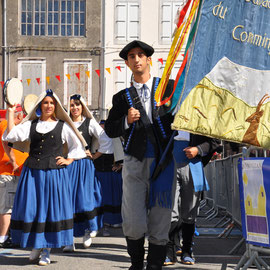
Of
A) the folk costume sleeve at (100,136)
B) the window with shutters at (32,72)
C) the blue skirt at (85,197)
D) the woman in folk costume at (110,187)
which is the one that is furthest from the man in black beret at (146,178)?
the window with shutters at (32,72)

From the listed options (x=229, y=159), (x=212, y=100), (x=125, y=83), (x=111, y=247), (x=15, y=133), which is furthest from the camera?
(x=125, y=83)

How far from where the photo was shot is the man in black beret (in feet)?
17.3

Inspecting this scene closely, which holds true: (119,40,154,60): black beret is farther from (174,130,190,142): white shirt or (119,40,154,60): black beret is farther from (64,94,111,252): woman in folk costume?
(64,94,111,252): woman in folk costume

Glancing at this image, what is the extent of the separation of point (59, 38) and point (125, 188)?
24.8 meters

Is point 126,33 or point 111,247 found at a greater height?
point 126,33

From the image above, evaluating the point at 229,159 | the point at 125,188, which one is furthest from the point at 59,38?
the point at 125,188

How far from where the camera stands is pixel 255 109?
207 inches

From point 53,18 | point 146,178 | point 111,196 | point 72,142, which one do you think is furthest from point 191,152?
point 53,18

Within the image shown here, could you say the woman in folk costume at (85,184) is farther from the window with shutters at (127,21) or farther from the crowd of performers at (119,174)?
the window with shutters at (127,21)

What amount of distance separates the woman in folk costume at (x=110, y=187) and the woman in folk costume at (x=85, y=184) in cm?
94

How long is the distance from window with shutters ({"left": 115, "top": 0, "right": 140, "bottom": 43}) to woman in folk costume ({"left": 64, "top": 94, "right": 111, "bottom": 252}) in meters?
21.0

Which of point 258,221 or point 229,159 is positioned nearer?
point 258,221

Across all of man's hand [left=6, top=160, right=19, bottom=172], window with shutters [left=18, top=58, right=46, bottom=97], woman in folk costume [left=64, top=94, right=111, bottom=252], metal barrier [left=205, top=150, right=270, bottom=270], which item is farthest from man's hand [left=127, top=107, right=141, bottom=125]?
window with shutters [left=18, top=58, right=46, bottom=97]

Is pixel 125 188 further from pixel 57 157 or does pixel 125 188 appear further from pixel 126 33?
pixel 126 33
